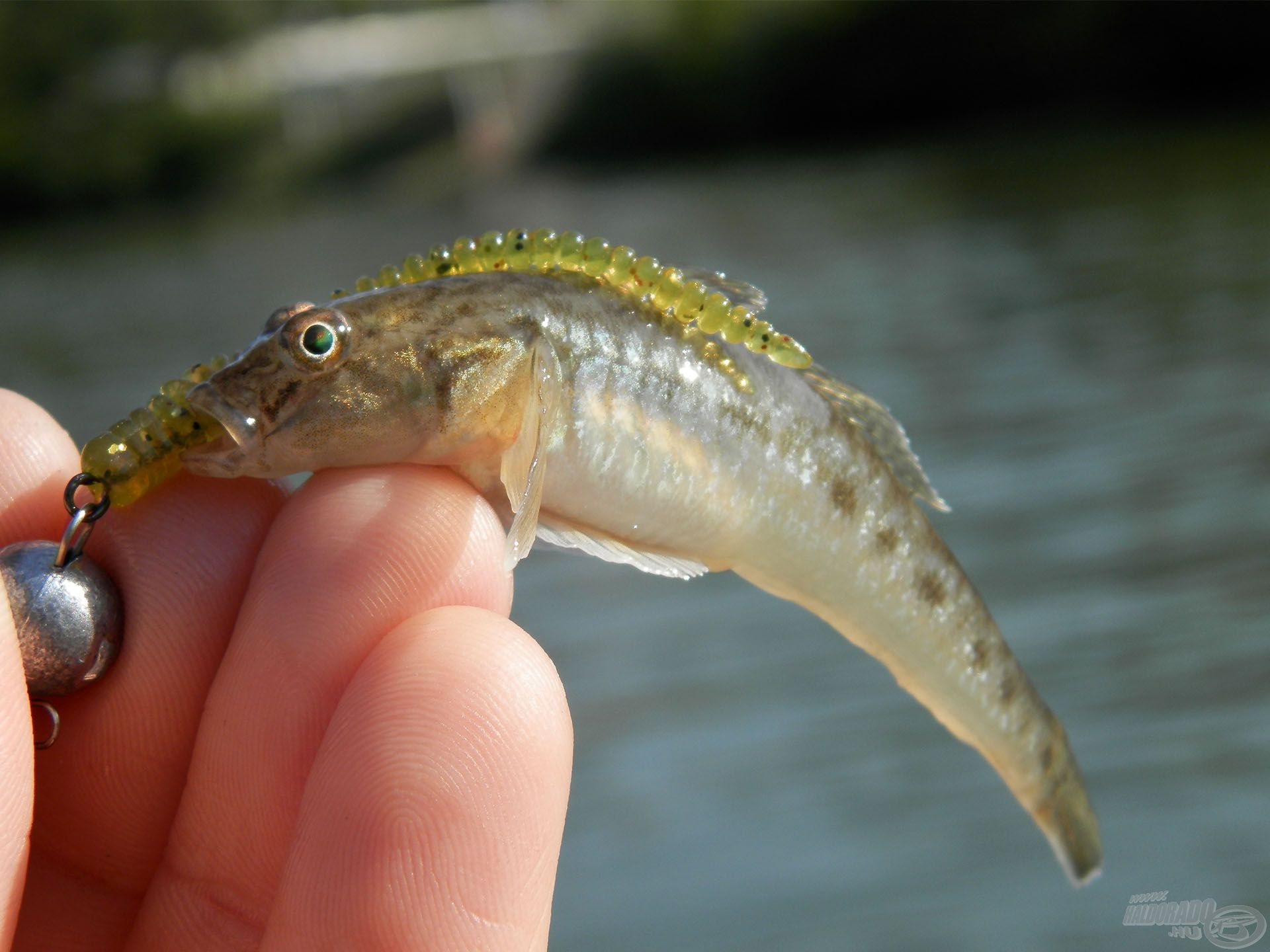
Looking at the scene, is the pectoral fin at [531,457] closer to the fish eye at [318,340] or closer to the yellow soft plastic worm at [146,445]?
the fish eye at [318,340]

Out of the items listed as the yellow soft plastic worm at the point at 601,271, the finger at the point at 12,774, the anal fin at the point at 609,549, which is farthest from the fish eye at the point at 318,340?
the finger at the point at 12,774

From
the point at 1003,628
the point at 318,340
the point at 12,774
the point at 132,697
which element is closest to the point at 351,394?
the point at 318,340

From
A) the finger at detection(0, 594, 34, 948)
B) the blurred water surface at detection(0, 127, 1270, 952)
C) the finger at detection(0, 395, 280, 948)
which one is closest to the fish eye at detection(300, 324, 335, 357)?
the finger at detection(0, 395, 280, 948)

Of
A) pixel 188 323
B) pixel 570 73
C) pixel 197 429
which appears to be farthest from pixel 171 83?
pixel 197 429

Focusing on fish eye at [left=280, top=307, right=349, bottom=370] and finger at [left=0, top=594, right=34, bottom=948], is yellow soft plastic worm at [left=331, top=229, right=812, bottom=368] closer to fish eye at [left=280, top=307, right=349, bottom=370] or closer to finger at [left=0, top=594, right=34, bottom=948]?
fish eye at [left=280, top=307, right=349, bottom=370]

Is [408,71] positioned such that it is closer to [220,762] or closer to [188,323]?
[188,323]

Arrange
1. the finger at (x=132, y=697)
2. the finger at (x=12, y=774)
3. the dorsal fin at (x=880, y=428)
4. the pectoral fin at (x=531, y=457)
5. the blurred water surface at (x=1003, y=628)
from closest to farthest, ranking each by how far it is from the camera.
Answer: the finger at (x=12, y=774)
the pectoral fin at (x=531, y=457)
the finger at (x=132, y=697)
the dorsal fin at (x=880, y=428)
the blurred water surface at (x=1003, y=628)
